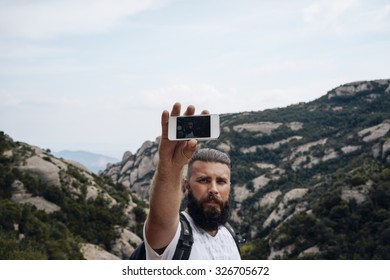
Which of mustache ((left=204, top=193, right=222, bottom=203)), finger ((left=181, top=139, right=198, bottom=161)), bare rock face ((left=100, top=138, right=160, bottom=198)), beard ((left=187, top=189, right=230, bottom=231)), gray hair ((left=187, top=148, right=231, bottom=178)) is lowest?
bare rock face ((left=100, top=138, right=160, bottom=198))

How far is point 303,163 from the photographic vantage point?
285 feet

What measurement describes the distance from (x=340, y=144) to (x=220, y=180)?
280 ft

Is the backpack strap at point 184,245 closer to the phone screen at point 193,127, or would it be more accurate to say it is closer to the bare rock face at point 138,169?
the phone screen at point 193,127

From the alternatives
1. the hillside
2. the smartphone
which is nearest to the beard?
the smartphone

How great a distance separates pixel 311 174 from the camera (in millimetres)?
83062

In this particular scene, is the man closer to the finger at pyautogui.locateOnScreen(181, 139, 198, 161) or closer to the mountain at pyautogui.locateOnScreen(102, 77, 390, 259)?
the finger at pyautogui.locateOnScreen(181, 139, 198, 161)

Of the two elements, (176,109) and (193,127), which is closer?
(176,109)

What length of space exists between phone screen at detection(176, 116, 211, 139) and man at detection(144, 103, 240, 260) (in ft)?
0.20

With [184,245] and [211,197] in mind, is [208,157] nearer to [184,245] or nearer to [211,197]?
[211,197]

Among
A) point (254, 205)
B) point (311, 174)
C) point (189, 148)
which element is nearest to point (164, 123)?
point (189, 148)

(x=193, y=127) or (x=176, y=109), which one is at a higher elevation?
(x=176, y=109)

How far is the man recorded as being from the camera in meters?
3.17

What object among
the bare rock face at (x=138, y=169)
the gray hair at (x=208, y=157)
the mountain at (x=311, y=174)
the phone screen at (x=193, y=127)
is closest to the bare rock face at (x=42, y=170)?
the mountain at (x=311, y=174)
